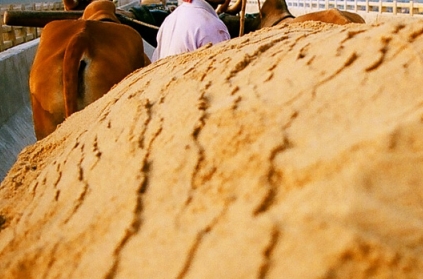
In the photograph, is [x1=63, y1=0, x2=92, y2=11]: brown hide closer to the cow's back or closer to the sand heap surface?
the cow's back

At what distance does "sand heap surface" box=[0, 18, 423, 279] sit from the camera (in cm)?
79

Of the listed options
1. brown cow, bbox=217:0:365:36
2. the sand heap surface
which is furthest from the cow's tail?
the sand heap surface

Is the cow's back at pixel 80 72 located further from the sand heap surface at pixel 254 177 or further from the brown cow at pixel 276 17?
the sand heap surface at pixel 254 177

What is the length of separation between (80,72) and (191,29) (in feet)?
2.37

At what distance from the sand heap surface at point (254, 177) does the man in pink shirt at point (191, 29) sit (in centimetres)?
199

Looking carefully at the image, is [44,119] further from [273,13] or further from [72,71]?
[273,13]

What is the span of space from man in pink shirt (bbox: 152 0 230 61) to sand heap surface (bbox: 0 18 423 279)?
1.99 m

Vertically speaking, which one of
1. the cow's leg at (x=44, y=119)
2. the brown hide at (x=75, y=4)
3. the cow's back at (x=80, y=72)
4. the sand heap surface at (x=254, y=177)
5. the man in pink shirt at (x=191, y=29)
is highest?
the sand heap surface at (x=254, y=177)

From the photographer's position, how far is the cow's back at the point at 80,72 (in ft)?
11.7

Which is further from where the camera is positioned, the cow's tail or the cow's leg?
the cow's leg

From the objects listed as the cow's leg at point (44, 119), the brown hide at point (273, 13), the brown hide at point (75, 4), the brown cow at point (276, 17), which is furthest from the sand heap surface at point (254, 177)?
the brown hide at point (75, 4)

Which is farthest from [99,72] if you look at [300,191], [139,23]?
[300,191]

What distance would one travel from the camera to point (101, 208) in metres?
1.07

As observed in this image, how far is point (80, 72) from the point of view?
11.6 ft
